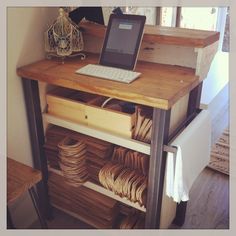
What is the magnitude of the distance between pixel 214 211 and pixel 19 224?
113cm

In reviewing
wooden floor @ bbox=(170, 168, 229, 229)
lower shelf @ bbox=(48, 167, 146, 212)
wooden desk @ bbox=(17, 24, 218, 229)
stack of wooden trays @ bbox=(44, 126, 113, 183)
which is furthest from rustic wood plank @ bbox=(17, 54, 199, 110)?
wooden floor @ bbox=(170, 168, 229, 229)

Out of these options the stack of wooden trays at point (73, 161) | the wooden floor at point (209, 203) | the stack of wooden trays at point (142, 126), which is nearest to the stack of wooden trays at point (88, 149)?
the stack of wooden trays at point (73, 161)

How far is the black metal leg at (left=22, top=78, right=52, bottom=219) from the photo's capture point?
133 centimetres

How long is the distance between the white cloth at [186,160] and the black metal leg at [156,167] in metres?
0.04

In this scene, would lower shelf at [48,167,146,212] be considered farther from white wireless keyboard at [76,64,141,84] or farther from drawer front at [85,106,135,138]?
white wireless keyboard at [76,64,141,84]

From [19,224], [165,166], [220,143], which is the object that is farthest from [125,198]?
[220,143]

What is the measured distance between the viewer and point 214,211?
1.72 m

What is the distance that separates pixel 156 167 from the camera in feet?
3.71

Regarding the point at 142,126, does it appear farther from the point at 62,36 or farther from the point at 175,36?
the point at 62,36

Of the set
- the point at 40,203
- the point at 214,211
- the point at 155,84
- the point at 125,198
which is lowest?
the point at 214,211

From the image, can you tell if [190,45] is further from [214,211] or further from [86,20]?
[214,211]

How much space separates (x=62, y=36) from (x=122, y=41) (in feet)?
0.93

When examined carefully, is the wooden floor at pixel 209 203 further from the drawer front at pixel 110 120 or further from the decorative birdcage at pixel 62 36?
the decorative birdcage at pixel 62 36

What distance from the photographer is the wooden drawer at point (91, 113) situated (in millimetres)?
1198
